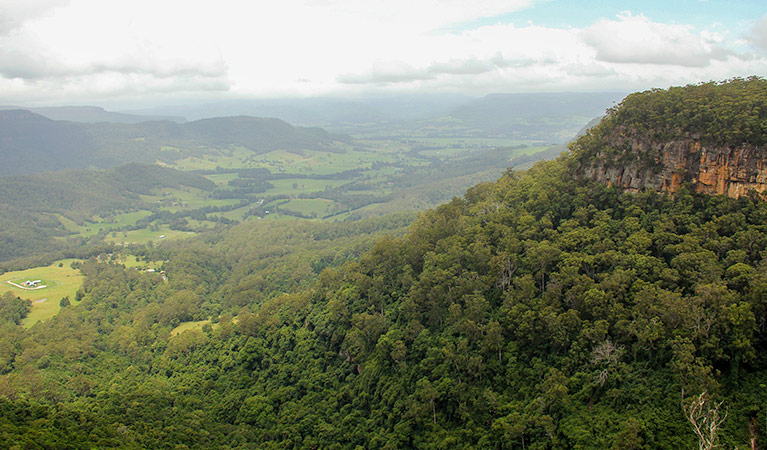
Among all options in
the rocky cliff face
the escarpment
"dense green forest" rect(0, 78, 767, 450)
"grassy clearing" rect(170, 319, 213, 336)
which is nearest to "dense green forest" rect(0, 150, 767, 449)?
"dense green forest" rect(0, 78, 767, 450)

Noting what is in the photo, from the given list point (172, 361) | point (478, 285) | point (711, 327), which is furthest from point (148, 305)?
point (711, 327)

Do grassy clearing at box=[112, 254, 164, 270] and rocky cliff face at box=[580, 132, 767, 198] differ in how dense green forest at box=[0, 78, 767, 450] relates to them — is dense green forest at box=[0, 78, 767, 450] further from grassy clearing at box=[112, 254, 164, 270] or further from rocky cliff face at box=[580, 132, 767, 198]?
grassy clearing at box=[112, 254, 164, 270]

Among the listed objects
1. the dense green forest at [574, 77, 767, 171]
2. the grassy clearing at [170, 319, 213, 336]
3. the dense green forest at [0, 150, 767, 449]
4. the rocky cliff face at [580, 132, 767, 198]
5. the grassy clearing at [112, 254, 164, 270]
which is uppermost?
the dense green forest at [574, 77, 767, 171]

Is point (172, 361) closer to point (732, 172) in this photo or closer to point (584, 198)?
point (584, 198)

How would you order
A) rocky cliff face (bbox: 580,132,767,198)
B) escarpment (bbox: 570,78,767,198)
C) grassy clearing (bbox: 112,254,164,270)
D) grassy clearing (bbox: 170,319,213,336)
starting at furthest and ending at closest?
grassy clearing (bbox: 112,254,164,270) < grassy clearing (bbox: 170,319,213,336) < escarpment (bbox: 570,78,767,198) < rocky cliff face (bbox: 580,132,767,198)

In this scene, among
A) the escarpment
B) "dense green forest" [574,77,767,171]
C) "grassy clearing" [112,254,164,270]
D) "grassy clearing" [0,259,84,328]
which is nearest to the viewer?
the escarpment

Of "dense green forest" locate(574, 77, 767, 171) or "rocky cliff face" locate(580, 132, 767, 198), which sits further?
"dense green forest" locate(574, 77, 767, 171)

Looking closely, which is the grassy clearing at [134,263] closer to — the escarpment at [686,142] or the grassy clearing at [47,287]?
the grassy clearing at [47,287]
